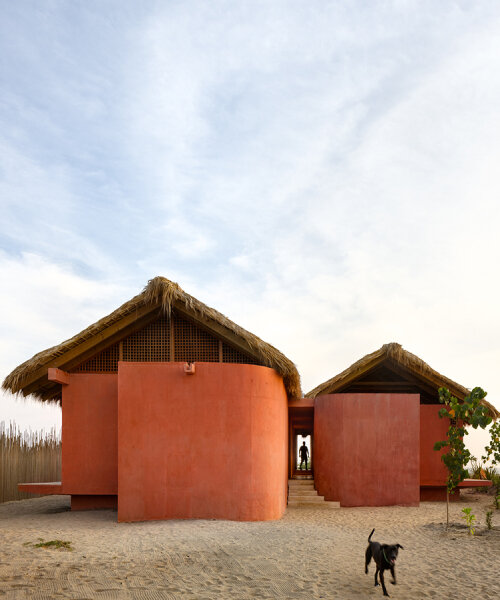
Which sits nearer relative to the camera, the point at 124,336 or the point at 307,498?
the point at 124,336

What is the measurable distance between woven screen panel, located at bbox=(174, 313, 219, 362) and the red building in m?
0.02

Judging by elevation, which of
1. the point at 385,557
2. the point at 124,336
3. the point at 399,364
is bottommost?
the point at 385,557

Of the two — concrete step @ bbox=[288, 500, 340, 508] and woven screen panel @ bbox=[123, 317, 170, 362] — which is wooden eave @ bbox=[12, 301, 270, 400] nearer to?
woven screen panel @ bbox=[123, 317, 170, 362]

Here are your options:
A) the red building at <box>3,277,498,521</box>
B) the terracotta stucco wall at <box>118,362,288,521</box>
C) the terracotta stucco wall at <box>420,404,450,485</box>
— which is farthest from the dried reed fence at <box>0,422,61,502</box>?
the terracotta stucco wall at <box>420,404,450,485</box>

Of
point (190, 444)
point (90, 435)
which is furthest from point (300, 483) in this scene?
point (90, 435)

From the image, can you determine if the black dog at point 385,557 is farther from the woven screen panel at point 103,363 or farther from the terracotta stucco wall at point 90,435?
the woven screen panel at point 103,363

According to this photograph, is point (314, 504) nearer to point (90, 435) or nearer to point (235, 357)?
point (235, 357)

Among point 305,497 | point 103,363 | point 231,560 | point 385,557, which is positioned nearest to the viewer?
point 385,557

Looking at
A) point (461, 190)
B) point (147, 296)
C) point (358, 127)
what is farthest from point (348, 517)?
point (358, 127)

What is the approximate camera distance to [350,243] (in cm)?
1282

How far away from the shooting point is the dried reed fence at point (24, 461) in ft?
43.6

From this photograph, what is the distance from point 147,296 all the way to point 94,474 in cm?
348

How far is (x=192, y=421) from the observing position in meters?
9.24

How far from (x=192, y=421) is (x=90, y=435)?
7.54 ft
